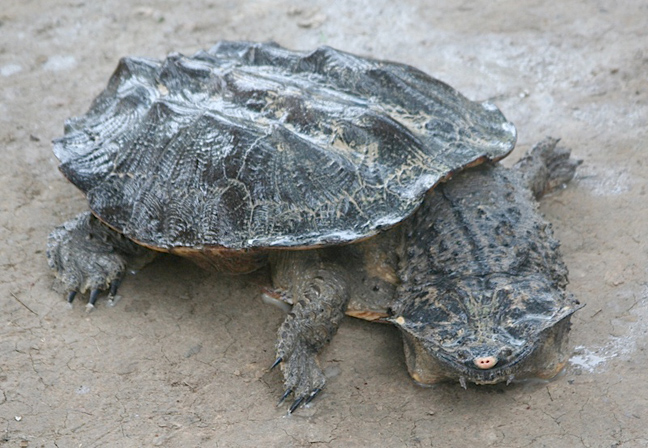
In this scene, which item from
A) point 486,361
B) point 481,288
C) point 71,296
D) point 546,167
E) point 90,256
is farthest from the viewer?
point 546,167

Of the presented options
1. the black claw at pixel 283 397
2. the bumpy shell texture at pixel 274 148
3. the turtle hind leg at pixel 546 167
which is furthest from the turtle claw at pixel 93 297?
the turtle hind leg at pixel 546 167

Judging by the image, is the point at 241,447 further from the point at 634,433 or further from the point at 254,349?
the point at 634,433

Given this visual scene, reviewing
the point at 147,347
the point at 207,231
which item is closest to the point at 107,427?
the point at 147,347

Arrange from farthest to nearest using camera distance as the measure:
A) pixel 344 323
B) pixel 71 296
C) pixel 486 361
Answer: pixel 71 296, pixel 344 323, pixel 486 361

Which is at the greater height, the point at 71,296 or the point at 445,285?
the point at 445,285

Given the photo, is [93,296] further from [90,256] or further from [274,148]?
[274,148]

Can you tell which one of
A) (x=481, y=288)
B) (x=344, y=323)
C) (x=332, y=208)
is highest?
(x=332, y=208)

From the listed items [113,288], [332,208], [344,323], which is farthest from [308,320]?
[113,288]

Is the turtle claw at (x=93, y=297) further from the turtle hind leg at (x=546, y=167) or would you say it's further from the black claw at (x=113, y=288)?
the turtle hind leg at (x=546, y=167)
